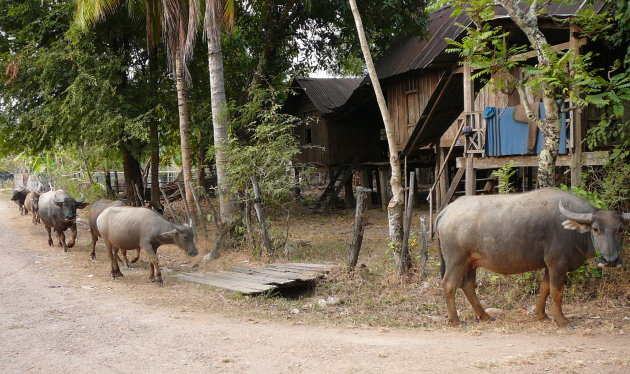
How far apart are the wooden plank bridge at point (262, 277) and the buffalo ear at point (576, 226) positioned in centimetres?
430

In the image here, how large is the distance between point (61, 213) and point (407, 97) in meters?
11.6

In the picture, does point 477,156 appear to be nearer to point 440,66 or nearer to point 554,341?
point 440,66

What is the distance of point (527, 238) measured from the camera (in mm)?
7008

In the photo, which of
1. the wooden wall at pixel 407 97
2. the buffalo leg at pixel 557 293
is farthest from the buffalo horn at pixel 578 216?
the wooden wall at pixel 407 97

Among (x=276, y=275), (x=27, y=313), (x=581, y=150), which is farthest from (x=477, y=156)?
(x=27, y=313)

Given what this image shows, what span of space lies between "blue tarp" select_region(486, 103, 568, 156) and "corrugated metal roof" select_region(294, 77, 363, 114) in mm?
10346

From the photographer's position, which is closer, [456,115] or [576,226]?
[576,226]

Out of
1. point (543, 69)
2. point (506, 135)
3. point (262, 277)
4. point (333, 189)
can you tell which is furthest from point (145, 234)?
point (333, 189)

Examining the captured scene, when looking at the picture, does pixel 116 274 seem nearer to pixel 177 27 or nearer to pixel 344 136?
pixel 177 27

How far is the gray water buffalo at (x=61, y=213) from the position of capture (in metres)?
13.9

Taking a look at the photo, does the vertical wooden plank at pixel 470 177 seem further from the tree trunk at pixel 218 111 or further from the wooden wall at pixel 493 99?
the tree trunk at pixel 218 111

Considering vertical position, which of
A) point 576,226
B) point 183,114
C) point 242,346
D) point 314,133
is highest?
point 183,114

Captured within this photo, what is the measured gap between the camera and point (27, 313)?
8.34 metres

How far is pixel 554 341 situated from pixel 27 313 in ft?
24.5
